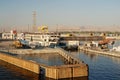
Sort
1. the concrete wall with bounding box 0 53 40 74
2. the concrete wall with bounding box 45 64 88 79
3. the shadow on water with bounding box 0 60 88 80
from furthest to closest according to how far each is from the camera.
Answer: the concrete wall with bounding box 0 53 40 74
the shadow on water with bounding box 0 60 88 80
the concrete wall with bounding box 45 64 88 79

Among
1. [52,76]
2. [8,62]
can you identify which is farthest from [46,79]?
[8,62]

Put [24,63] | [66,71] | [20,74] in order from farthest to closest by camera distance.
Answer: [24,63], [20,74], [66,71]

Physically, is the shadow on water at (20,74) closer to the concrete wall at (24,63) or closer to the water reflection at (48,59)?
the concrete wall at (24,63)

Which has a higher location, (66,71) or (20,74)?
(66,71)

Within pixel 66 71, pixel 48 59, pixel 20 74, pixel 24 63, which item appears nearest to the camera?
pixel 66 71

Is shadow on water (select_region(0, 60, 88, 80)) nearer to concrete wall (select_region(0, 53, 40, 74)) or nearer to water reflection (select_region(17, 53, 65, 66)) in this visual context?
concrete wall (select_region(0, 53, 40, 74))

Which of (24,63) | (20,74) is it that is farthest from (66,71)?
(24,63)

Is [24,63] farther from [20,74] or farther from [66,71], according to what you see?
[66,71]

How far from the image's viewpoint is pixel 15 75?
54.7m

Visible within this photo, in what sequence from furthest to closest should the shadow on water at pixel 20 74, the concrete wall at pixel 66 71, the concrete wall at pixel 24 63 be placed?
the concrete wall at pixel 24 63
the shadow on water at pixel 20 74
the concrete wall at pixel 66 71

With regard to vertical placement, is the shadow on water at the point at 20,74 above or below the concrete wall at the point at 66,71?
below

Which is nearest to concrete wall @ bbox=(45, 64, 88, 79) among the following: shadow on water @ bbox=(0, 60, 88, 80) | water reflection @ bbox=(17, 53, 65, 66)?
shadow on water @ bbox=(0, 60, 88, 80)

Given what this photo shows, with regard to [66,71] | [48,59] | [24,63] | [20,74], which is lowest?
[48,59]

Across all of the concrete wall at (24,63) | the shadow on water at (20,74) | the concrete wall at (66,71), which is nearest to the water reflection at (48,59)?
the concrete wall at (24,63)
